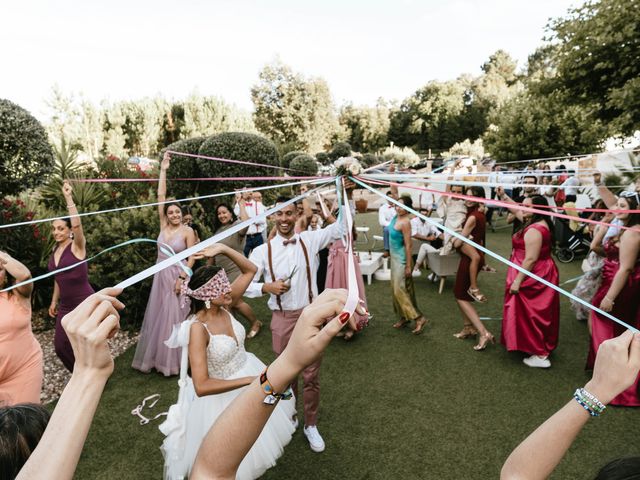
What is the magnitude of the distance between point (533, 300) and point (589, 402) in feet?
13.0

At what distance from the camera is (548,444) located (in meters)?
1.04

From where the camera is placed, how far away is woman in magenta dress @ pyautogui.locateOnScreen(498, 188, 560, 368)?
14.2 ft

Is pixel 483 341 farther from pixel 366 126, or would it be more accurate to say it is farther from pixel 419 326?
pixel 366 126

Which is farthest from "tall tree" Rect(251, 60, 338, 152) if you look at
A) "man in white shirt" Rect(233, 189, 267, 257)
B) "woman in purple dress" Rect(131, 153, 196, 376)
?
"woman in purple dress" Rect(131, 153, 196, 376)

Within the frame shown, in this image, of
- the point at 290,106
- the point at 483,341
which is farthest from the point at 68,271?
the point at 290,106

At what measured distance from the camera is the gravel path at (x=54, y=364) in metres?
4.45

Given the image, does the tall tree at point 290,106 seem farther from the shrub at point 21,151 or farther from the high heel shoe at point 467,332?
the high heel shoe at point 467,332

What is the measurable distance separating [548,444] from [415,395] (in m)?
3.32

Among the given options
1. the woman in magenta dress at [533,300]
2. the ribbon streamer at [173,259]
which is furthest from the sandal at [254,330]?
the ribbon streamer at [173,259]

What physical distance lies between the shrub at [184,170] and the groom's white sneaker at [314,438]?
8353 mm

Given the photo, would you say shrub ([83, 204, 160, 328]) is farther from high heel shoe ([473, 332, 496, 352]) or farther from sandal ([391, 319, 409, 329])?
high heel shoe ([473, 332, 496, 352])

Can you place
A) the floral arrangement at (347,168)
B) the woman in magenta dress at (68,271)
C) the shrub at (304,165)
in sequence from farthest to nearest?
the shrub at (304,165)
the woman in magenta dress at (68,271)
the floral arrangement at (347,168)

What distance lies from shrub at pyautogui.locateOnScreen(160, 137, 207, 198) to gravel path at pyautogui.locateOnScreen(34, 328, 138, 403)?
17.9 ft

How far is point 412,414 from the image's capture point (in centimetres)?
381
